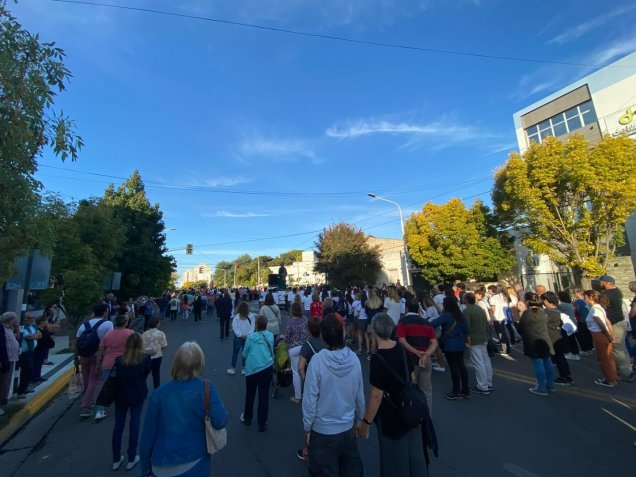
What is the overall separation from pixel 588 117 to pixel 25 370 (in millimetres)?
31575

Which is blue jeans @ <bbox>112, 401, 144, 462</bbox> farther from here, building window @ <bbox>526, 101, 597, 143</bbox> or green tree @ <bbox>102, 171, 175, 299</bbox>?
building window @ <bbox>526, 101, 597, 143</bbox>

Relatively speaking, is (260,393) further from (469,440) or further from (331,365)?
(469,440)

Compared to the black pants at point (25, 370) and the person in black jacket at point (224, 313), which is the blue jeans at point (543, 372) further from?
the person in black jacket at point (224, 313)

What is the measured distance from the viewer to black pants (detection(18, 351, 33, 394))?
673 centimetres

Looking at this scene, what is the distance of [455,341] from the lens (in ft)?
18.7

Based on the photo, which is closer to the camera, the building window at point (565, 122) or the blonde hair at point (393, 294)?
the blonde hair at point (393, 294)

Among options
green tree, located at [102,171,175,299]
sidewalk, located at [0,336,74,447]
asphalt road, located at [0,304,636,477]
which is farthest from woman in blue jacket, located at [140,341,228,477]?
green tree, located at [102,171,175,299]

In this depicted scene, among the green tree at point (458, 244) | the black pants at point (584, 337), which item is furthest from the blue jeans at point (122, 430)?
the green tree at point (458, 244)

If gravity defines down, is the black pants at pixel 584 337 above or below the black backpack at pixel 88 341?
below

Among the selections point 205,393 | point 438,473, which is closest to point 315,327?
point 438,473

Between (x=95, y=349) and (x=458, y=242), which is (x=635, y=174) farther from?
(x=95, y=349)

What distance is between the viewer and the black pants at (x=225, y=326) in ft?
42.2

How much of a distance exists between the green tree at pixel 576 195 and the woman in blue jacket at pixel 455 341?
15.4 meters

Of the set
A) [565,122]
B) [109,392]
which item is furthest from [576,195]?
[109,392]
